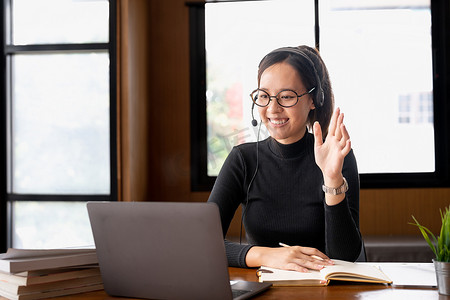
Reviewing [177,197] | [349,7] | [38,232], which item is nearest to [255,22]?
[349,7]

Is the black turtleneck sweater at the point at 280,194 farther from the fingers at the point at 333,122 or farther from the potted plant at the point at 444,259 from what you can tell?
the potted plant at the point at 444,259

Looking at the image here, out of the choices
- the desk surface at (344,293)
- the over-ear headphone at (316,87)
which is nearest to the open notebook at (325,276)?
the desk surface at (344,293)

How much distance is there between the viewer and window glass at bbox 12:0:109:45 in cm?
341

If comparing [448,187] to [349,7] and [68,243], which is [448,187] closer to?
[349,7]

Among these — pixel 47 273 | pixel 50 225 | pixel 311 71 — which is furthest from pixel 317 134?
pixel 50 225

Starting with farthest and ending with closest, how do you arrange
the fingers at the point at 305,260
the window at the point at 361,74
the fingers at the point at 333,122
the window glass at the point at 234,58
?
the window glass at the point at 234,58 < the window at the point at 361,74 < the fingers at the point at 333,122 < the fingers at the point at 305,260

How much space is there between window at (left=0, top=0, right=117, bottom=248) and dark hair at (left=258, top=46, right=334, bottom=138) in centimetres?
164

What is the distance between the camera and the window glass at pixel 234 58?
378 centimetres

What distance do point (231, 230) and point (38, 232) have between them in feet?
4.21

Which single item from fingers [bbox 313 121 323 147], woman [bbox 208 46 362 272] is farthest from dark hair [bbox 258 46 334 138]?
fingers [bbox 313 121 323 147]

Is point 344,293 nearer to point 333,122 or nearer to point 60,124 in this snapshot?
point 333,122

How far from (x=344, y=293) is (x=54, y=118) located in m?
2.62

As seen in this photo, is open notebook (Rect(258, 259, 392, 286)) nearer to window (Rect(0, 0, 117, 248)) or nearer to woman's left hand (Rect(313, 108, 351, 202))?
woman's left hand (Rect(313, 108, 351, 202))

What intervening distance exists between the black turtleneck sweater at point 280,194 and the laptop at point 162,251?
0.66m
